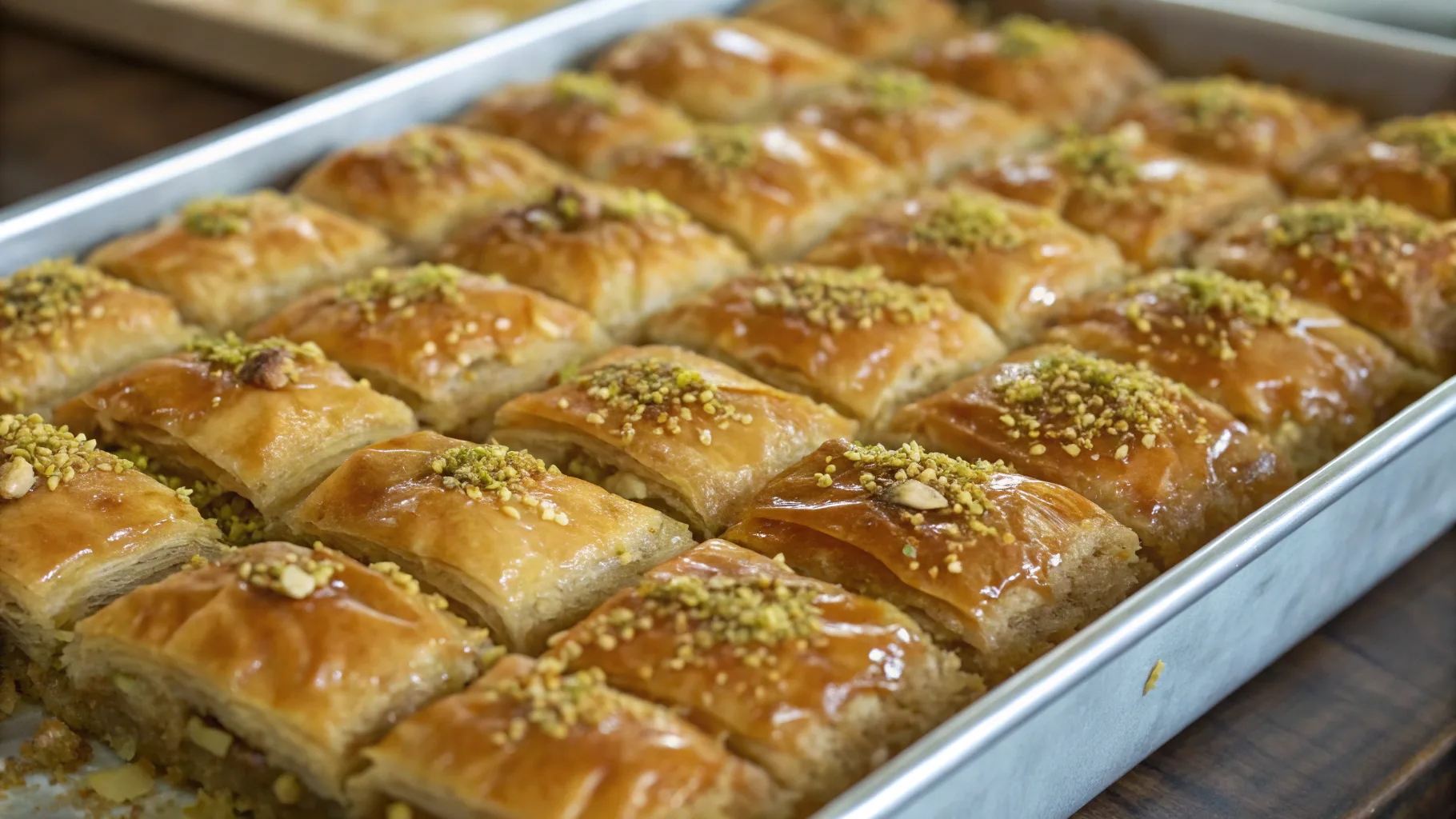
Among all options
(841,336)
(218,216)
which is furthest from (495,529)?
(218,216)

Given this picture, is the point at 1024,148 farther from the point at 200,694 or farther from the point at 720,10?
the point at 200,694

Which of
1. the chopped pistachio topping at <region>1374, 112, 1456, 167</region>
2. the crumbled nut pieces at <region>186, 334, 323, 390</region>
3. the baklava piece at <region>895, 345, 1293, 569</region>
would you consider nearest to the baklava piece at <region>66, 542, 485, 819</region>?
the crumbled nut pieces at <region>186, 334, 323, 390</region>

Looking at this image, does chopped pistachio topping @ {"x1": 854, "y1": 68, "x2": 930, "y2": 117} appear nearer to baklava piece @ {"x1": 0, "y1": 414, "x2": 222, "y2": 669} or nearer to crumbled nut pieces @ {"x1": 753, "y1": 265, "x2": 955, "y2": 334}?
crumbled nut pieces @ {"x1": 753, "y1": 265, "x2": 955, "y2": 334}

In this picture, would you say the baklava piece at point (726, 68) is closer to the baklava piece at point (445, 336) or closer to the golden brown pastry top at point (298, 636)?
the baklava piece at point (445, 336)

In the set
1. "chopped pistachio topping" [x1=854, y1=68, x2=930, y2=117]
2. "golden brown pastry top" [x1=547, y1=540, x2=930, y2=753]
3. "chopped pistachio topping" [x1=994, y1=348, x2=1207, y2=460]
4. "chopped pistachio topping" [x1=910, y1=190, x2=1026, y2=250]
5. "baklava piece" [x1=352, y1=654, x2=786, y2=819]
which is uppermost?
"chopped pistachio topping" [x1=854, y1=68, x2=930, y2=117]

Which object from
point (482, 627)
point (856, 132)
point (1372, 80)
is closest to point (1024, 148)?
point (856, 132)

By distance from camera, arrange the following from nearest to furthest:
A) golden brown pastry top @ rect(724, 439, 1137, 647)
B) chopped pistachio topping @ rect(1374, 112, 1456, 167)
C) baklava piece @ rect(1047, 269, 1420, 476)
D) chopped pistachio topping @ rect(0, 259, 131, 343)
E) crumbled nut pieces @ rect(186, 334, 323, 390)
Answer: golden brown pastry top @ rect(724, 439, 1137, 647) < crumbled nut pieces @ rect(186, 334, 323, 390) < baklava piece @ rect(1047, 269, 1420, 476) < chopped pistachio topping @ rect(0, 259, 131, 343) < chopped pistachio topping @ rect(1374, 112, 1456, 167)
